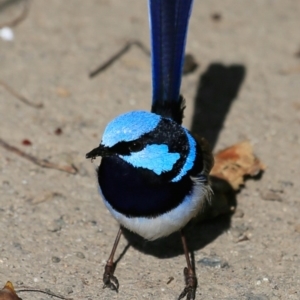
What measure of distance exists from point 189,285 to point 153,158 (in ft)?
2.60

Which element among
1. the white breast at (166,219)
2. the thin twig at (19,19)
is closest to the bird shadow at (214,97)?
the white breast at (166,219)

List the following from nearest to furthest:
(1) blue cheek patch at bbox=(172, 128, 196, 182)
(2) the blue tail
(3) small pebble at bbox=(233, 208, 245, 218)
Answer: (1) blue cheek patch at bbox=(172, 128, 196, 182) → (2) the blue tail → (3) small pebble at bbox=(233, 208, 245, 218)

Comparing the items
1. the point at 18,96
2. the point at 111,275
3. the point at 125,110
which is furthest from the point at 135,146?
the point at 18,96

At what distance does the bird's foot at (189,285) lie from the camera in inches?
155

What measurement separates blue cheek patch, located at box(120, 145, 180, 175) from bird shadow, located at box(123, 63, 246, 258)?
821 millimetres

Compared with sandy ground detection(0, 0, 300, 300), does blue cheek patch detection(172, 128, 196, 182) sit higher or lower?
higher

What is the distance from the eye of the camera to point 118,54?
6.22 m

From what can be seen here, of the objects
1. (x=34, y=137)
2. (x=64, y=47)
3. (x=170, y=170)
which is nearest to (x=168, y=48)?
(x=170, y=170)

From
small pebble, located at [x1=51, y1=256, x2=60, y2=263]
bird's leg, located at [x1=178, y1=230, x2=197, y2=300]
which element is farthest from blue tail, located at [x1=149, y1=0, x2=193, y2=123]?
small pebble, located at [x1=51, y1=256, x2=60, y2=263]

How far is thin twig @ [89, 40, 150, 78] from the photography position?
236 inches

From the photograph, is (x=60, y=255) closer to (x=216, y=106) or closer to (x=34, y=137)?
(x=34, y=137)

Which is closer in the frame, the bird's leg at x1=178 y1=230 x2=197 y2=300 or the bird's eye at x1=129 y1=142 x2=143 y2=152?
the bird's eye at x1=129 y1=142 x2=143 y2=152

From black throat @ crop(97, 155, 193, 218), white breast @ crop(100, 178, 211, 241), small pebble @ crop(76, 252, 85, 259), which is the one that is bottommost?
small pebble @ crop(76, 252, 85, 259)

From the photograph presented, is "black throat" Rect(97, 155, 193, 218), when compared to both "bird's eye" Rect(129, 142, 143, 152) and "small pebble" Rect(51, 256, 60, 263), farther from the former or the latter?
"small pebble" Rect(51, 256, 60, 263)
